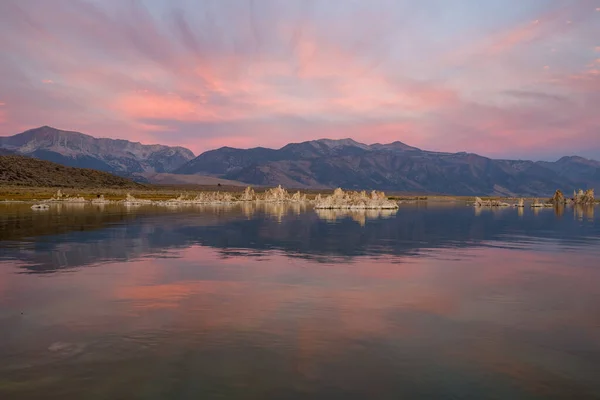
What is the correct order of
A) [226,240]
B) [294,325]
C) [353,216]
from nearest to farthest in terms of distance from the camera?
1. [294,325]
2. [226,240]
3. [353,216]

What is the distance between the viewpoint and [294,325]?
1916 cm

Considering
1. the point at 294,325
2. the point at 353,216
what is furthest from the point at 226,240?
the point at 353,216

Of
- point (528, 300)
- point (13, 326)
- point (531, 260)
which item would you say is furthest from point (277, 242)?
point (13, 326)

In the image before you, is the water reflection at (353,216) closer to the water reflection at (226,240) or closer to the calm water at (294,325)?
the water reflection at (226,240)

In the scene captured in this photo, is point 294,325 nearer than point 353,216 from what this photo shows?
Yes

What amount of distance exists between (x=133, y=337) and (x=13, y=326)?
4.92m

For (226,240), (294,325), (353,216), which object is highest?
(353,216)

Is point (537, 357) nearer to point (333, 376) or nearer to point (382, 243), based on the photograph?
point (333, 376)

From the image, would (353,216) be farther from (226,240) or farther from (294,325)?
(294,325)

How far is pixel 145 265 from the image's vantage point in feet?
109

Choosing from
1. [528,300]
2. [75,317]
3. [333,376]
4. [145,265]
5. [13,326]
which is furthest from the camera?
[145,265]

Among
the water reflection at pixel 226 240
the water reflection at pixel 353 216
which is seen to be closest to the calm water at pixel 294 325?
the water reflection at pixel 226 240

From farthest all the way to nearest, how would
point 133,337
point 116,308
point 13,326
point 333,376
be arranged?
point 116,308, point 13,326, point 133,337, point 333,376

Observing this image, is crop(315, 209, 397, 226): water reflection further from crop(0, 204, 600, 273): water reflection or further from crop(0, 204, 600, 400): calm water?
crop(0, 204, 600, 400): calm water
